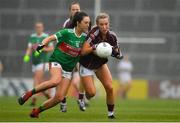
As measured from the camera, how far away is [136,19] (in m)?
28.7

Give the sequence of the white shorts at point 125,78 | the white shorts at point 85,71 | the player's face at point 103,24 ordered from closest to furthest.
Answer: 1. the player's face at point 103,24
2. the white shorts at point 85,71
3. the white shorts at point 125,78

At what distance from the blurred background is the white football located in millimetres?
14325

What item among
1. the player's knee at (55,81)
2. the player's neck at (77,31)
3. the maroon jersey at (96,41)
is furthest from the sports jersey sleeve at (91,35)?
the player's knee at (55,81)

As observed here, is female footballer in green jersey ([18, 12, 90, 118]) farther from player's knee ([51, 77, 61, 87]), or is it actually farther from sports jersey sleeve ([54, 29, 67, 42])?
player's knee ([51, 77, 61, 87])

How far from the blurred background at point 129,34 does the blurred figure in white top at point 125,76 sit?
0.26 m

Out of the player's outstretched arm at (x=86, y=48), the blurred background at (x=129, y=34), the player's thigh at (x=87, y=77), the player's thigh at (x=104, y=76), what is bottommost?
the blurred background at (x=129, y=34)

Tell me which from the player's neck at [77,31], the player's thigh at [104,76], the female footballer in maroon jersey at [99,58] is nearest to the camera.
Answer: the female footballer in maroon jersey at [99,58]

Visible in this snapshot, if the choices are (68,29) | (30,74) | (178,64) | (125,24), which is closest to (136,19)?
(125,24)

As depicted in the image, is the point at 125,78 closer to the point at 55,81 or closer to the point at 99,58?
the point at 99,58

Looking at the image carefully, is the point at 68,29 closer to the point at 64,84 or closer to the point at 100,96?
the point at 64,84

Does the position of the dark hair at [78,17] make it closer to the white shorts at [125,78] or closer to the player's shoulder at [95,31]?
the player's shoulder at [95,31]

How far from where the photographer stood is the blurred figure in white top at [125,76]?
2888 cm

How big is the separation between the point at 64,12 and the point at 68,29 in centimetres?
1439

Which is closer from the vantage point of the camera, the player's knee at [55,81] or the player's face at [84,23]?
the player's knee at [55,81]
